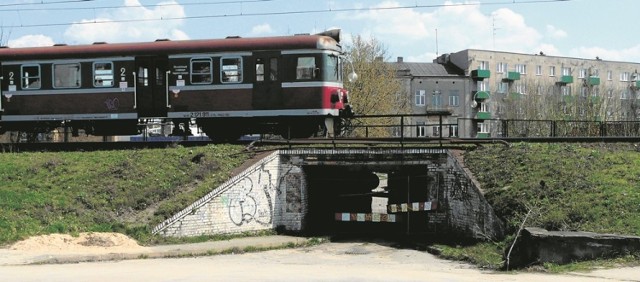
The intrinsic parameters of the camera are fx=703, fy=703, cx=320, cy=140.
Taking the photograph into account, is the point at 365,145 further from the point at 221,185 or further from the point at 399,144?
the point at 221,185

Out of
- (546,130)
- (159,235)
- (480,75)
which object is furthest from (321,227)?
(480,75)

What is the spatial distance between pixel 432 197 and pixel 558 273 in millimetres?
8544

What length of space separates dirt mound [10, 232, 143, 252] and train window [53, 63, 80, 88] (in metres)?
8.93

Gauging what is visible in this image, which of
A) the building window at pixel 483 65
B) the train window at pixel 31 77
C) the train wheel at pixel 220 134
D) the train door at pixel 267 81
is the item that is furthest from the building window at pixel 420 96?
the train window at pixel 31 77

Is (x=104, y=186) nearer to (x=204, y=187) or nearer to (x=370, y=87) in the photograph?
(x=204, y=187)

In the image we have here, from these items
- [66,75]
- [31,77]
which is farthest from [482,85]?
[31,77]

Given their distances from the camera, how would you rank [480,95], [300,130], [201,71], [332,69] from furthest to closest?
[480,95] < [300,130] < [201,71] < [332,69]

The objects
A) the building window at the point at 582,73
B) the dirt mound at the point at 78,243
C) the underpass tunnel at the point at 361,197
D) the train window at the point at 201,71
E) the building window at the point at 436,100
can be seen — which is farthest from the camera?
the building window at the point at 582,73

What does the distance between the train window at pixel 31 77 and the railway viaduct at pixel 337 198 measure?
945 cm

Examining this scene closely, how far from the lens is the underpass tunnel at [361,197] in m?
23.0

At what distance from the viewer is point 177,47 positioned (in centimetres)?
2389

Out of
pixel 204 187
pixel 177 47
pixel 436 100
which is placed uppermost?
pixel 436 100

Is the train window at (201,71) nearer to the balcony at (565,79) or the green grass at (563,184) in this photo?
the green grass at (563,184)

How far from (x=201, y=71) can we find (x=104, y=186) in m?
5.53
